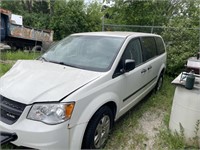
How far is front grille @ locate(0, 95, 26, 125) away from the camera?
2428 millimetres

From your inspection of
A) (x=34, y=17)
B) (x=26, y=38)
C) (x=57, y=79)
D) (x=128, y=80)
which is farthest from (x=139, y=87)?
(x=34, y=17)

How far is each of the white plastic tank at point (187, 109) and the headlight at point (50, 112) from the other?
1.72 metres

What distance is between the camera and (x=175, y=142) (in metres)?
3.22

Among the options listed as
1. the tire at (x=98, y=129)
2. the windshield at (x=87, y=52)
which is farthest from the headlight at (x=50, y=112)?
the windshield at (x=87, y=52)

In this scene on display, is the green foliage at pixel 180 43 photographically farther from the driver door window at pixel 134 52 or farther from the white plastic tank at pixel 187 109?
the white plastic tank at pixel 187 109

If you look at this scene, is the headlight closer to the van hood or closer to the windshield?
the van hood

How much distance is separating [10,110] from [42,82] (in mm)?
498

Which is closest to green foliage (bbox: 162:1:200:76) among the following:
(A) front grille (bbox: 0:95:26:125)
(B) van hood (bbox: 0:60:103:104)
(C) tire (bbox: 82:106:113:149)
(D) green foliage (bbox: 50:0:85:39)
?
(C) tire (bbox: 82:106:113:149)

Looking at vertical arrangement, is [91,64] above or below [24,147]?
above

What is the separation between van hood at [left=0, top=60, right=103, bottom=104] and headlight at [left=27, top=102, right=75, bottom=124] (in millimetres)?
68

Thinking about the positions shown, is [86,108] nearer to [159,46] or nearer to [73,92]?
[73,92]

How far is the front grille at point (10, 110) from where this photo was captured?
2428 millimetres

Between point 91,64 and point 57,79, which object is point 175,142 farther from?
point 57,79

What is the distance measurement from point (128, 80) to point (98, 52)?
0.68 meters
